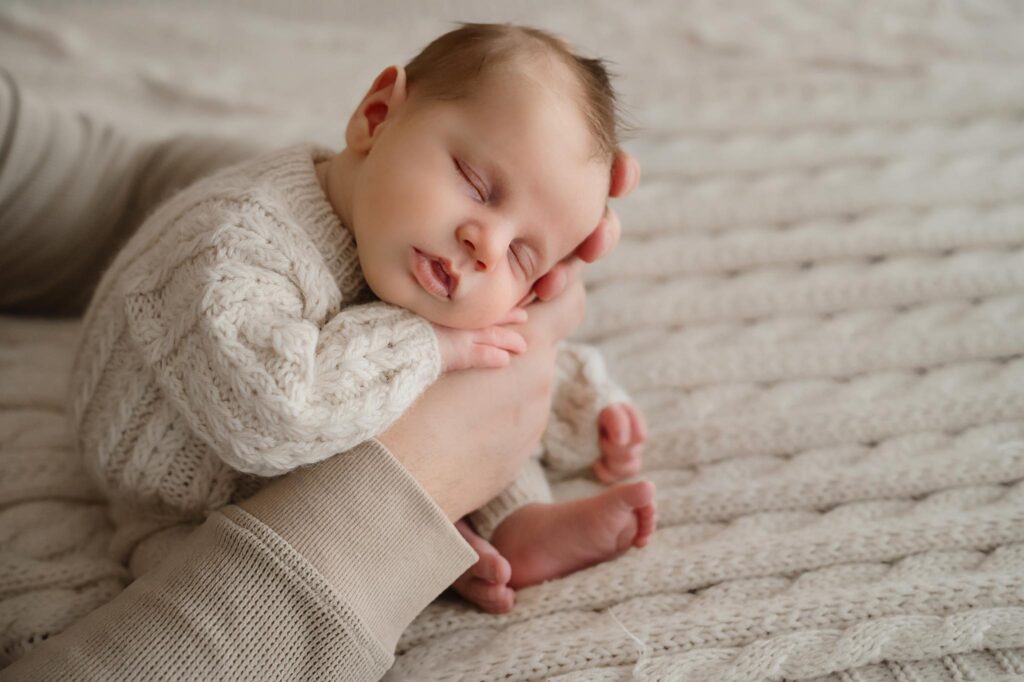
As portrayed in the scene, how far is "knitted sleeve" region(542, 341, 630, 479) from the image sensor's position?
1140mm

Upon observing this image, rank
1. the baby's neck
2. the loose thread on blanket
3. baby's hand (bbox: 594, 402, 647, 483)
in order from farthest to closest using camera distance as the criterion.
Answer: baby's hand (bbox: 594, 402, 647, 483)
the baby's neck
the loose thread on blanket

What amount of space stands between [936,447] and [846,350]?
185 mm

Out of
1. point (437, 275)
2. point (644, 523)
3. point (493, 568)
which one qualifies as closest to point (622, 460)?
point (644, 523)

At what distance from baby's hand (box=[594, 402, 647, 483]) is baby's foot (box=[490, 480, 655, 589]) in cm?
13

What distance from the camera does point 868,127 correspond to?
155 centimetres

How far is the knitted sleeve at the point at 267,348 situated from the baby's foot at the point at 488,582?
21 cm

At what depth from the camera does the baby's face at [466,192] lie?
881mm

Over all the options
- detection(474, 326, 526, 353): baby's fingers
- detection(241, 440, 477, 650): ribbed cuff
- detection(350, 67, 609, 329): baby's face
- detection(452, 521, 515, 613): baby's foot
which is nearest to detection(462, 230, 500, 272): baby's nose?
detection(350, 67, 609, 329): baby's face

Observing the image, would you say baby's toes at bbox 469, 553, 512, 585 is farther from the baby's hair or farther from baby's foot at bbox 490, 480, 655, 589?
the baby's hair

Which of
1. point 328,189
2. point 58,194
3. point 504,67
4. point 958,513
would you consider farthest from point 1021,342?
point 58,194

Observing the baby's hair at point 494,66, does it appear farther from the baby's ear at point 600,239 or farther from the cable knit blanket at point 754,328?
the cable knit blanket at point 754,328

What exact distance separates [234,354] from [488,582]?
381mm

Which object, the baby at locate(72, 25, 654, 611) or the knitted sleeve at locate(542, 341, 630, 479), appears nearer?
the baby at locate(72, 25, 654, 611)

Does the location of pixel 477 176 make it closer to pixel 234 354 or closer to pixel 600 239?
pixel 600 239
